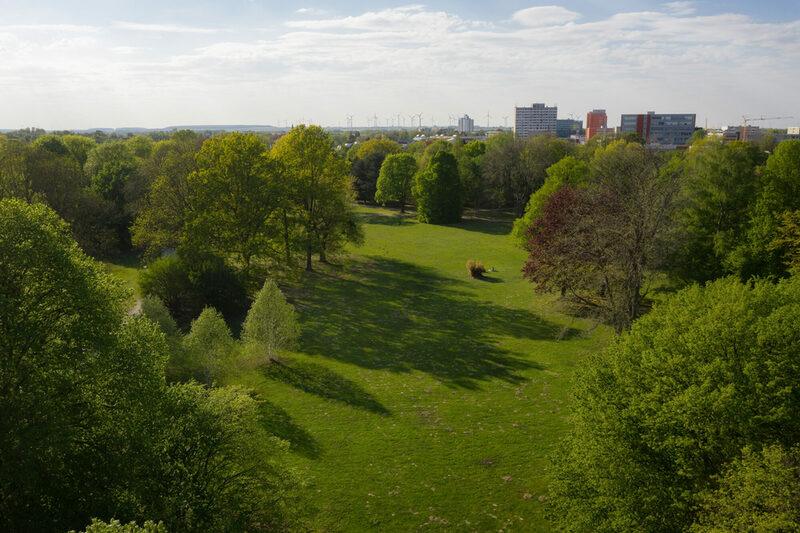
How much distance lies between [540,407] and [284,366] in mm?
16151

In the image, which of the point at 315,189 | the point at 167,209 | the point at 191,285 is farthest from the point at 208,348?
the point at 315,189

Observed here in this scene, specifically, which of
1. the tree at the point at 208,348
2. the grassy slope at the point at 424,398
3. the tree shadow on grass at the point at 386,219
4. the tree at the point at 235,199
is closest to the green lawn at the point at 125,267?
the tree at the point at 235,199

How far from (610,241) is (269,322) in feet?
73.0

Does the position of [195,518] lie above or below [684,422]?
below

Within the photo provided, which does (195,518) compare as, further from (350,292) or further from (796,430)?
(350,292)

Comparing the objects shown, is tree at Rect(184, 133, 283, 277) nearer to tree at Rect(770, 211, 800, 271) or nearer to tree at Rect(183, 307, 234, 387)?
tree at Rect(183, 307, 234, 387)

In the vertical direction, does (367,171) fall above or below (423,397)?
above

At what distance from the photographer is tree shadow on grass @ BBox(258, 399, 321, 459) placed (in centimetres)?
2291

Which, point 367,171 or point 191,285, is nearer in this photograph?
point 191,285

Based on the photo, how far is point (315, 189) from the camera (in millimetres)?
51812

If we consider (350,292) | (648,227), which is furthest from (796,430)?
(350,292)

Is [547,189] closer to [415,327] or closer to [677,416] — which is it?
[415,327]

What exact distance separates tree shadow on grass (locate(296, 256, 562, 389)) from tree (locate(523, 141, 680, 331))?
17.5ft

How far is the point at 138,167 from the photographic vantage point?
6738cm
